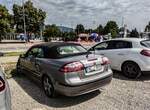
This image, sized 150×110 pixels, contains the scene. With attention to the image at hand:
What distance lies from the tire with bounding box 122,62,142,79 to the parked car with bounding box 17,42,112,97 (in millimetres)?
1885

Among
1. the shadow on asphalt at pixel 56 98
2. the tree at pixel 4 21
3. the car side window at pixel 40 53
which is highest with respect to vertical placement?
the tree at pixel 4 21

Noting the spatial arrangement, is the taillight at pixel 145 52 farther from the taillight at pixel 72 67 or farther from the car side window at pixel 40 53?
the car side window at pixel 40 53

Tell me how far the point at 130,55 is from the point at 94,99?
8.62ft

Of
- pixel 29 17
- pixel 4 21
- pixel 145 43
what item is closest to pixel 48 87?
pixel 145 43

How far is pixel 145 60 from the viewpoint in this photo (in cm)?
705

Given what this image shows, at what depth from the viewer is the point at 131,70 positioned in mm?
7531

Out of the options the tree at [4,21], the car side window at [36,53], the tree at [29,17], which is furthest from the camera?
the tree at [29,17]

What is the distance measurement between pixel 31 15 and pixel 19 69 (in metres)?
38.3

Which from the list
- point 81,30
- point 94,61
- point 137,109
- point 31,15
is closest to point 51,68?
point 94,61

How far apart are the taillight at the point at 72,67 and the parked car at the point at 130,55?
2.88 m

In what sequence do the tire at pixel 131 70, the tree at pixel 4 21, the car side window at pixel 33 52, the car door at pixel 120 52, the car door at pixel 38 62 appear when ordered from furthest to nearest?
the tree at pixel 4 21
the car door at pixel 120 52
the tire at pixel 131 70
the car side window at pixel 33 52
the car door at pixel 38 62

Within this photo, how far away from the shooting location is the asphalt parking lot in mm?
5062

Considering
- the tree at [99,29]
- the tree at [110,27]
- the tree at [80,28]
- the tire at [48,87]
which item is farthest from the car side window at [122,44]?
the tree at [80,28]

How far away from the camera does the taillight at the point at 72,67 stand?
499 cm
